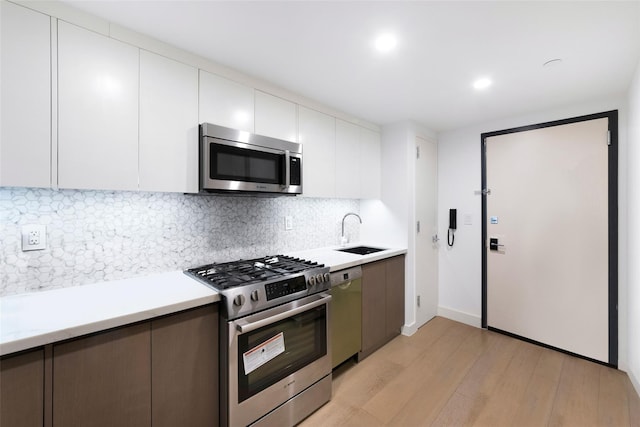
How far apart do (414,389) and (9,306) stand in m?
2.43

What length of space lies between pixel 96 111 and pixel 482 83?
8.31 feet

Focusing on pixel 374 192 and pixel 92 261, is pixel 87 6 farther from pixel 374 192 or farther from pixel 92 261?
pixel 374 192

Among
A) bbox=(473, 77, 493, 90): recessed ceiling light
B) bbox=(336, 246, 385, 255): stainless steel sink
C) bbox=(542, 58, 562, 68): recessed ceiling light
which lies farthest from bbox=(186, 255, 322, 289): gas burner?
bbox=(542, 58, 562, 68): recessed ceiling light

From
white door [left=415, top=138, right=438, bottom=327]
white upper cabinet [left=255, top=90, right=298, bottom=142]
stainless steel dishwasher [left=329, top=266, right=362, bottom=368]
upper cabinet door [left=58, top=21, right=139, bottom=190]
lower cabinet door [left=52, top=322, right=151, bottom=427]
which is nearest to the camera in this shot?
lower cabinet door [left=52, top=322, right=151, bottom=427]

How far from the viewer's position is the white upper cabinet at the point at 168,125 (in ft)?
5.02

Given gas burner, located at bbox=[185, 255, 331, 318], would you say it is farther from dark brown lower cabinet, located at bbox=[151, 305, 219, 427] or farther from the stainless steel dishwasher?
the stainless steel dishwasher

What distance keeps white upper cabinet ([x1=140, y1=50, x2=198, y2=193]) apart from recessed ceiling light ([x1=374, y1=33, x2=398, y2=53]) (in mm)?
1131

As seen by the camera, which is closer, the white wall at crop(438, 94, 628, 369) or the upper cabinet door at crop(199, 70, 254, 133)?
the upper cabinet door at crop(199, 70, 254, 133)

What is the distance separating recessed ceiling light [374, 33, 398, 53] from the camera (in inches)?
60.9

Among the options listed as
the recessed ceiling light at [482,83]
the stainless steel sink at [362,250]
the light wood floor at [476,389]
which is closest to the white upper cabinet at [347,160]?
the stainless steel sink at [362,250]

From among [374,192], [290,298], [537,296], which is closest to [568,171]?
[537,296]

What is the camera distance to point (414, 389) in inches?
81.3

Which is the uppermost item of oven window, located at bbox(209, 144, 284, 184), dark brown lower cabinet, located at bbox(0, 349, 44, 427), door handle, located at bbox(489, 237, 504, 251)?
oven window, located at bbox(209, 144, 284, 184)

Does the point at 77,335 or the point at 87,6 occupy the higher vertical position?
the point at 87,6
